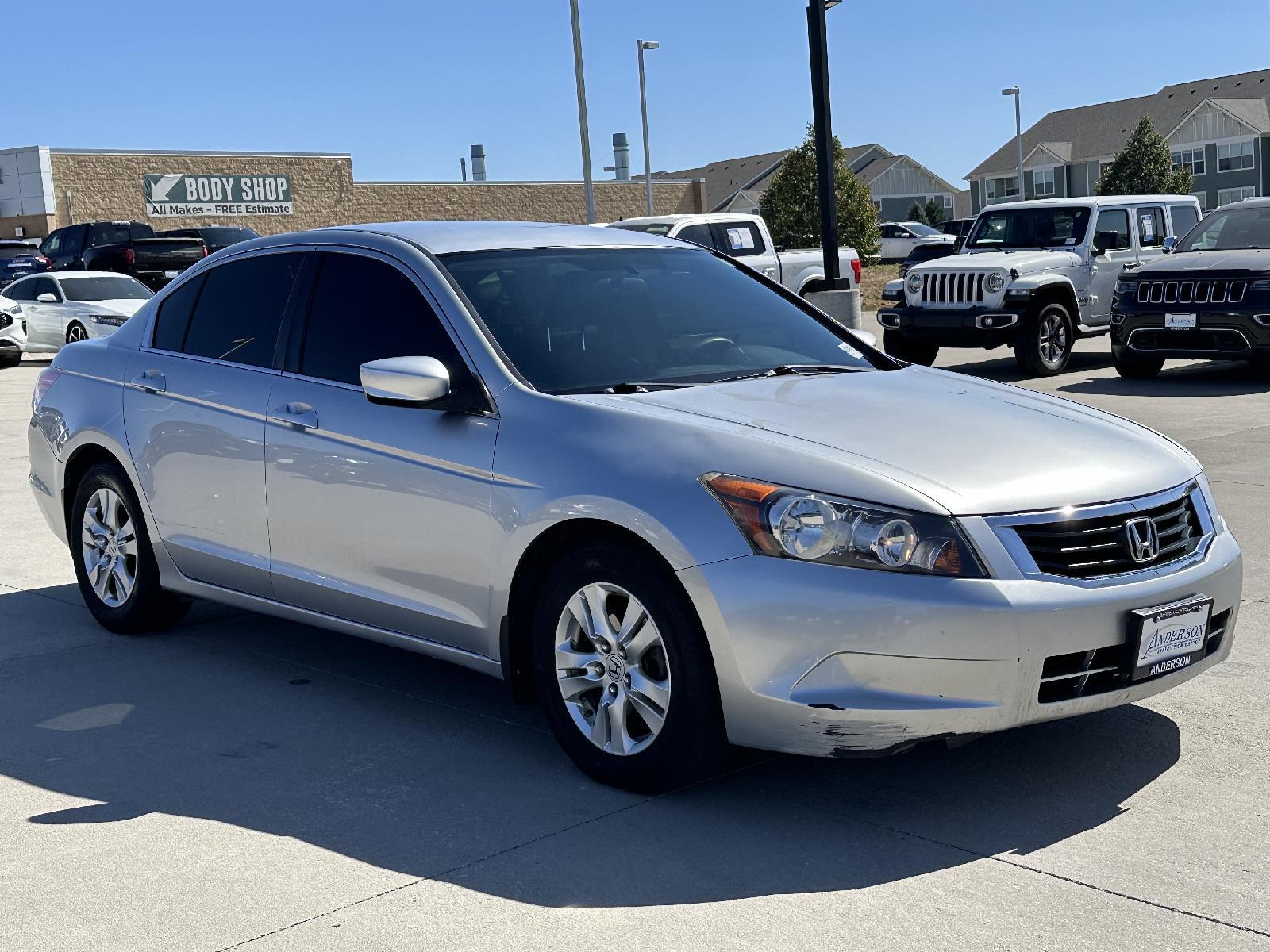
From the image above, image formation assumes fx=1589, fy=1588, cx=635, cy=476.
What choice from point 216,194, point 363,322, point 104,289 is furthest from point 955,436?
point 216,194

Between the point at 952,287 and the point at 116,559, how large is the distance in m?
11.8

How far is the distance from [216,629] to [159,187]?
160ft

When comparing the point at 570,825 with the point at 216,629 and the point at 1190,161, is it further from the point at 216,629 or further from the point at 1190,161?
the point at 1190,161

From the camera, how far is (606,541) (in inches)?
175

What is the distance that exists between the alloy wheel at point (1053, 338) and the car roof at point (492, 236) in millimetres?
11450

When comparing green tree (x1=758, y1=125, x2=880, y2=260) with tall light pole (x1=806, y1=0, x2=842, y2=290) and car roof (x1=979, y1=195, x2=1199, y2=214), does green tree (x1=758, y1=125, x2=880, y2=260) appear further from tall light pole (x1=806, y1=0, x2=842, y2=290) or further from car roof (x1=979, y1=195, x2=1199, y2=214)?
tall light pole (x1=806, y1=0, x2=842, y2=290)

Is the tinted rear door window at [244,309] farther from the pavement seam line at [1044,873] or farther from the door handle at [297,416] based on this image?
the pavement seam line at [1044,873]

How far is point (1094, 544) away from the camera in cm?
419

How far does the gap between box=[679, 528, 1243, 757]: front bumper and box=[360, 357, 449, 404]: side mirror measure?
114 centimetres

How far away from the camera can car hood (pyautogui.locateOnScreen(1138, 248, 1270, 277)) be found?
48.9 ft

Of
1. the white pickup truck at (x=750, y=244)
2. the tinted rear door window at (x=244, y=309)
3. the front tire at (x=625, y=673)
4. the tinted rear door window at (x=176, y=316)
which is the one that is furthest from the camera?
the white pickup truck at (x=750, y=244)

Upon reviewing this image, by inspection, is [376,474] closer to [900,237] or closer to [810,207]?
[810,207]

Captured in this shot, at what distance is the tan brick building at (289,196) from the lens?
5009 centimetres

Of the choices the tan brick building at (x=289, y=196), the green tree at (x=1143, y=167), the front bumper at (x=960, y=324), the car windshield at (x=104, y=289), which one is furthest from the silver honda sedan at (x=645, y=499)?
the green tree at (x=1143, y=167)
